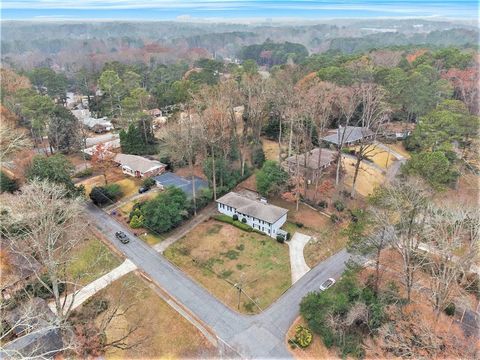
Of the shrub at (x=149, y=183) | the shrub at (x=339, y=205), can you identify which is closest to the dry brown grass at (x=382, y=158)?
the shrub at (x=339, y=205)

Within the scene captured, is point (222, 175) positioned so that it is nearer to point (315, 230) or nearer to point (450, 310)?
point (315, 230)

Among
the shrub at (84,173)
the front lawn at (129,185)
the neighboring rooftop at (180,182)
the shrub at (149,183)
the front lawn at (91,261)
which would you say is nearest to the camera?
the front lawn at (91,261)

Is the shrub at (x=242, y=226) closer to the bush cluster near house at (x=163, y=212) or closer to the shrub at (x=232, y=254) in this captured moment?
the shrub at (x=232, y=254)

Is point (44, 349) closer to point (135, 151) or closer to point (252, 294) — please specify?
point (252, 294)

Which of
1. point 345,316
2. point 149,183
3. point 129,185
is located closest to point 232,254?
point 345,316

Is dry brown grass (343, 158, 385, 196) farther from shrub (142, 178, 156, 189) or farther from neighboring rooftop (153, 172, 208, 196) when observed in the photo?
shrub (142, 178, 156, 189)
